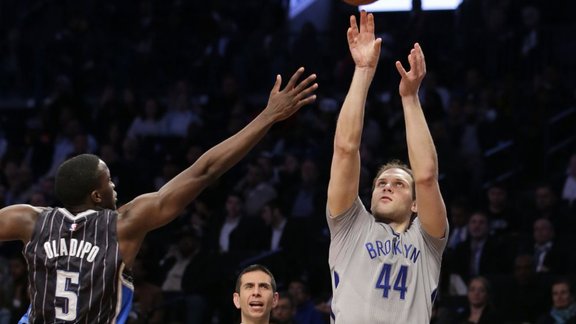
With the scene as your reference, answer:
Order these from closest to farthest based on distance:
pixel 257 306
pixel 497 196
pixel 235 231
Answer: pixel 257 306, pixel 497 196, pixel 235 231

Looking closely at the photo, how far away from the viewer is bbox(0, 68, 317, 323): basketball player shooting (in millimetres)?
5914

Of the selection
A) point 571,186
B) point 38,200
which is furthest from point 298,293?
point 38,200

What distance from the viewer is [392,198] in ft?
21.4

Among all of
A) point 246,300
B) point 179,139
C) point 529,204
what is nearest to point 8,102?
point 179,139

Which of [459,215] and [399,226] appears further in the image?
[459,215]

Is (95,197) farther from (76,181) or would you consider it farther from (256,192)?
(256,192)

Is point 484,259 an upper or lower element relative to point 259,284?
upper

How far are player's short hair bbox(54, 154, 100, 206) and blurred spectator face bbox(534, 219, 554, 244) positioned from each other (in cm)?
726

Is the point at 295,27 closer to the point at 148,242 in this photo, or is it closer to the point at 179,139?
the point at 179,139

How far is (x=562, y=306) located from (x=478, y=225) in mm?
1603

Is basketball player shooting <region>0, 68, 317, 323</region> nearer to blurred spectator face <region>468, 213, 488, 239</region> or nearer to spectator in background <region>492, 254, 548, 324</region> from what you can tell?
spectator in background <region>492, 254, 548, 324</region>

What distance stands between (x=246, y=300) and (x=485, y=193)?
Answer: 23.2ft

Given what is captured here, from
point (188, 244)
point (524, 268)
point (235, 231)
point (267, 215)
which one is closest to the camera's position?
point (524, 268)

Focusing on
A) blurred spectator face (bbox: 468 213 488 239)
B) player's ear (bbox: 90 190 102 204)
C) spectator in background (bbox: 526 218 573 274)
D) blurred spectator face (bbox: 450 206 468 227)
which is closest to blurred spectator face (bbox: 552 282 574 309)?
spectator in background (bbox: 526 218 573 274)
